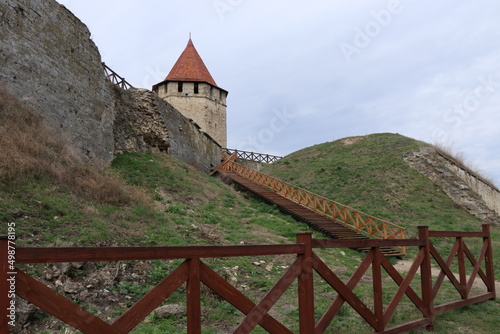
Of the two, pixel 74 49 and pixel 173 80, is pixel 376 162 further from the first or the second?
pixel 173 80

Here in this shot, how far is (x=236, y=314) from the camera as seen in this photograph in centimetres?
559

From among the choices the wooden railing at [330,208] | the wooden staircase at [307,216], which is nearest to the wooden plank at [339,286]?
the wooden staircase at [307,216]

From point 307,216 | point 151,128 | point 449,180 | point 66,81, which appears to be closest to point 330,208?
point 307,216

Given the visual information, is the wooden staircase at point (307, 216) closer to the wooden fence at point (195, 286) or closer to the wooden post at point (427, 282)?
the wooden post at point (427, 282)

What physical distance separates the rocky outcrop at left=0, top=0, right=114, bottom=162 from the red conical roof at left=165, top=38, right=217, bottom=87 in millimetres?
23921

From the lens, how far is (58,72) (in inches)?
473

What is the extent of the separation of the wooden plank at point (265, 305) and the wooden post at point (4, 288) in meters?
1.58

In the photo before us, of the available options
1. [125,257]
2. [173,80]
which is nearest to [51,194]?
[125,257]

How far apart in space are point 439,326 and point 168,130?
17128 mm

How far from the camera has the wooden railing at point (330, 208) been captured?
44.9 ft

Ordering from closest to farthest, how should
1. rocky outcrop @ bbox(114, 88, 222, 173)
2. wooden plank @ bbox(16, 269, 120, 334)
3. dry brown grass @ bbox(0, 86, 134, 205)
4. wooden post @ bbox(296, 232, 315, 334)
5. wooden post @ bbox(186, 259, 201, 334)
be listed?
1. wooden plank @ bbox(16, 269, 120, 334)
2. wooden post @ bbox(186, 259, 201, 334)
3. wooden post @ bbox(296, 232, 315, 334)
4. dry brown grass @ bbox(0, 86, 134, 205)
5. rocky outcrop @ bbox(114, 88, 222, 173)

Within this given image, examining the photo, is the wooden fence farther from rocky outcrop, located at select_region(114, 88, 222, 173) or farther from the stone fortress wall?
rocky outcrop, located at select_region(114, 88, 222, 173)

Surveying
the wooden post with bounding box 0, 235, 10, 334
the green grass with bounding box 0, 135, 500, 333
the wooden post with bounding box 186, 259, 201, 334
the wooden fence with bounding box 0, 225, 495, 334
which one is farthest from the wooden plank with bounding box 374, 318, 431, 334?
the wooden post with bounding box 0, 235, 10, 334

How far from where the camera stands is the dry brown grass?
767 centimetres
